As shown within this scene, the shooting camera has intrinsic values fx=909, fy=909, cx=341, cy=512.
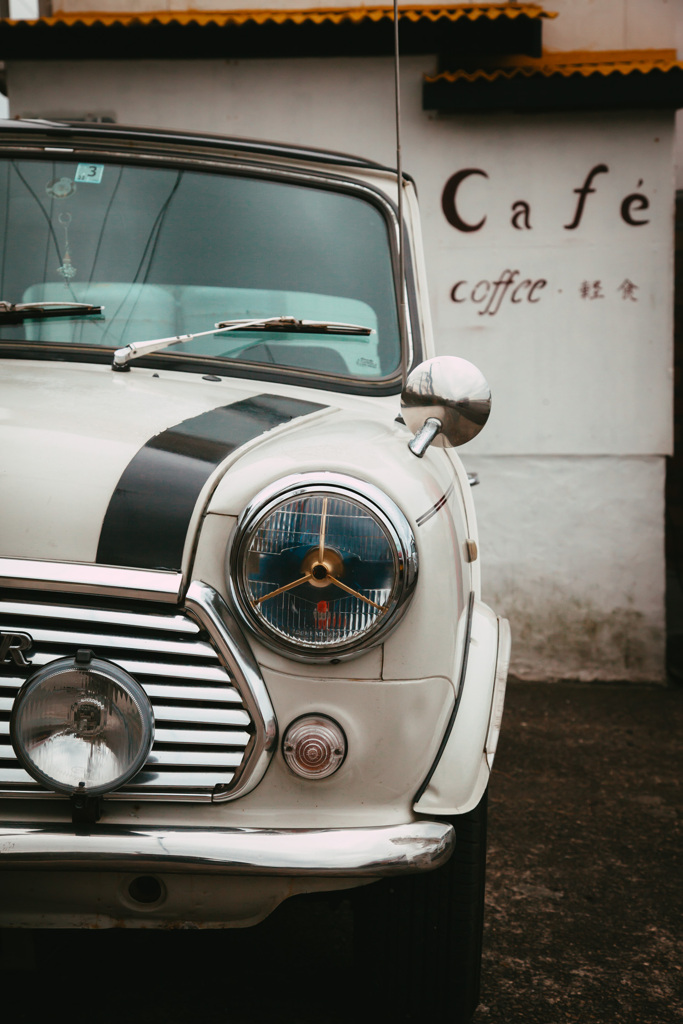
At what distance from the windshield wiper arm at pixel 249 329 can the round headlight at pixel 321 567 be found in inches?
30.8

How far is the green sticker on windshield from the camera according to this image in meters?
2.36

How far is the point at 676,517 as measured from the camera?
585cm

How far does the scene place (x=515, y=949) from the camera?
2270mm

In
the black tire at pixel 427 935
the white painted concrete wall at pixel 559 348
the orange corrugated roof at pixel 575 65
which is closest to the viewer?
the black tire at pixel 427 935

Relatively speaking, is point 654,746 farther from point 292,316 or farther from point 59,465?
point 59,465

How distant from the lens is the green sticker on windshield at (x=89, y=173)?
7.74 feet

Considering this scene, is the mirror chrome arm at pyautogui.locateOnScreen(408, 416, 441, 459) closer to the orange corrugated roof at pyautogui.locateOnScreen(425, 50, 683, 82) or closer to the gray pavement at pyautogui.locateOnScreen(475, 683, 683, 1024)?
the gray pavement at pyautogui.locateOnScreen(475, 683, 683, 1024)

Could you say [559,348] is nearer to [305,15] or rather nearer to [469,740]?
[305,15]

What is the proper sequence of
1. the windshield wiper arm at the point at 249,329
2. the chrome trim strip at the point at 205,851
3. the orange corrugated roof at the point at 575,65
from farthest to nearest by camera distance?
the orange corrugated roof at the point at 575,65
the windshield wiper arm at the point at 249,329
the chrome trim strip at the point at 205,851

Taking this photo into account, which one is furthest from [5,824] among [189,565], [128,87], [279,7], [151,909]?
[279,7]

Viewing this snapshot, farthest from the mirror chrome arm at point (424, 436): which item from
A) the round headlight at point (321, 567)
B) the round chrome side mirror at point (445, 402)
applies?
the round headlight at point (321, 567)

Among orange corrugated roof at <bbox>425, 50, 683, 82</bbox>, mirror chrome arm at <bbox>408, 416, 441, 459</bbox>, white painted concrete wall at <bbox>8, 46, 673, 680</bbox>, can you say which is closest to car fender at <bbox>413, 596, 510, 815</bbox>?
mirror chrome arm at <bbox>408, 416, 441, 459</bbox>

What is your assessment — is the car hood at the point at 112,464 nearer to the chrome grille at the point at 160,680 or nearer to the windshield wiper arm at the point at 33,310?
the chrome grille at the point at 160,680

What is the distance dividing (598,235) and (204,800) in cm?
442
